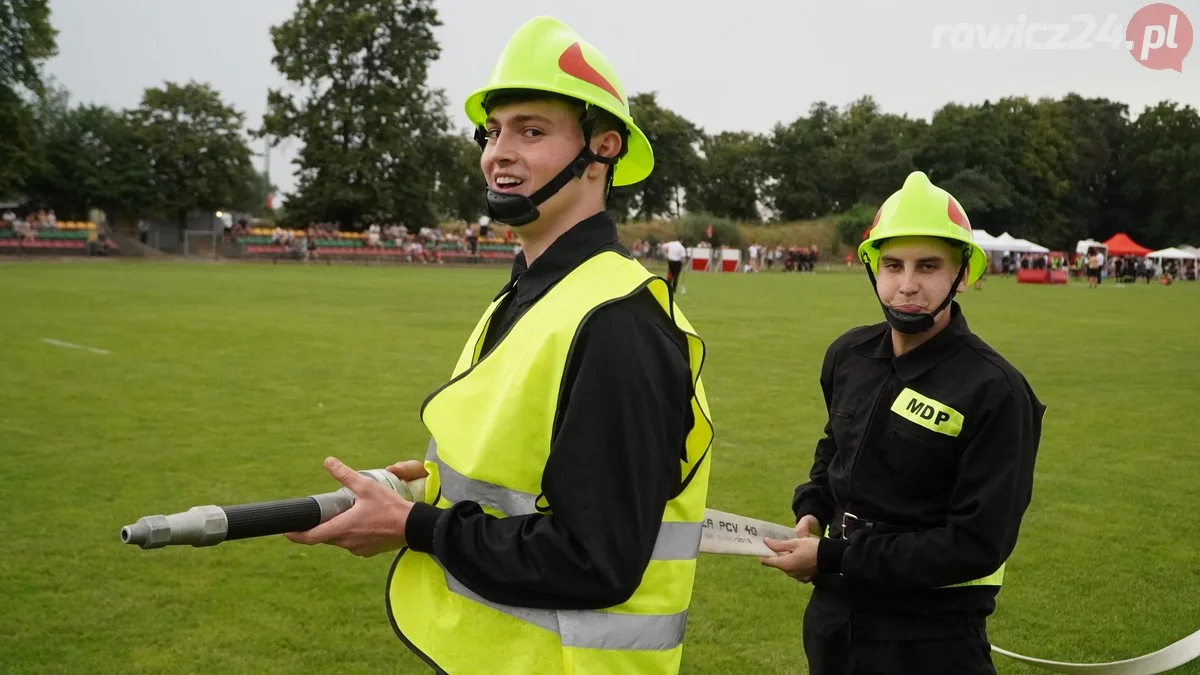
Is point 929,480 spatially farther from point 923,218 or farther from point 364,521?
point 364,521

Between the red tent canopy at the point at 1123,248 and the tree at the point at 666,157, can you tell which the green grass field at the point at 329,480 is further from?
the tree at the point at 666,157

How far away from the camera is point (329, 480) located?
7.58 metres

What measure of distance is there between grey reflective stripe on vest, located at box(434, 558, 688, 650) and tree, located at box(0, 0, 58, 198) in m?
57.0

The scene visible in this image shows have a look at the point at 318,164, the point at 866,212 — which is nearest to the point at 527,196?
the point at 318,164

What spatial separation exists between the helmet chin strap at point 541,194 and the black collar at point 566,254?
0.09 m

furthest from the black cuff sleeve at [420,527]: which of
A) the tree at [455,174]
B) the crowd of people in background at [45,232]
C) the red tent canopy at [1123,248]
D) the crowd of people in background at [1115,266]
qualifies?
the red tent canopy at [1123,248]

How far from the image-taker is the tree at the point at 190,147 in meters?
65.9

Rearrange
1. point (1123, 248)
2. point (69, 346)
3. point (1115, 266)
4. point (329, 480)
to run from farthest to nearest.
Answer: point (1123, 248)
point (1115, 266)
point (69, 346)
point (329, 480)

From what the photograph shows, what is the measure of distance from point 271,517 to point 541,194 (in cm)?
87

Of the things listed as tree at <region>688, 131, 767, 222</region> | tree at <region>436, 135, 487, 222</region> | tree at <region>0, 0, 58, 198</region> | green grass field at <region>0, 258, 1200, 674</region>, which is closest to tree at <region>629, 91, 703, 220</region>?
tree at <region>688, 131, 767, 222</region>

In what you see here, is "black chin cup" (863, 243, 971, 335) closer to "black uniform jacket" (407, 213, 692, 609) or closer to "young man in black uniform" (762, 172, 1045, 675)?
"young man in black uniform" (762, 172, 1045, 675)

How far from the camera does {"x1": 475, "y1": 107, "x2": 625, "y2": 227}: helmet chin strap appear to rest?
222 centimetres

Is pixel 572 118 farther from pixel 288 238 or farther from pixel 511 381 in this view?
pixel 288 238

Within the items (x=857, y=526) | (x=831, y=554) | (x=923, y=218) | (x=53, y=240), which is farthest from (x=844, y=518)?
(x=53, y=240)
